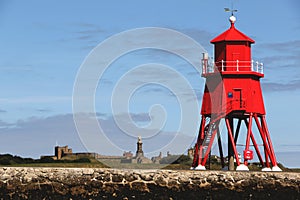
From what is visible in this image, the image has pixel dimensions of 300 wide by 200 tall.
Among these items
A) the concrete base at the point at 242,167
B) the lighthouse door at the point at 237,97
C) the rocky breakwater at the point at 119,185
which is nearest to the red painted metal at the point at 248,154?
the concrete base at the point at 242,167

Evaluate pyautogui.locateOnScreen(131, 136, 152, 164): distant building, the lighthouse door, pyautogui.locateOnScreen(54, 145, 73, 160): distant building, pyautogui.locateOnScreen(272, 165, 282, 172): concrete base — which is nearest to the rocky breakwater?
pyautogui.locateOnScreen(272, 165, 282, 172): concrete base

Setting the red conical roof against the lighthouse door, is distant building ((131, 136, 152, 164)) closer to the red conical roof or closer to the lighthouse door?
the lighthouse door

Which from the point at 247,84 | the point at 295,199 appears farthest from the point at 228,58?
the point at 295,199

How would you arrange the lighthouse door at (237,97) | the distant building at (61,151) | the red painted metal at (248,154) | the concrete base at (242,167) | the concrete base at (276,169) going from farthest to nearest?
1. the distant building at (61,151)
2. the lighthouse door at (237,97)
3. the concrete base at (276,169)
4. the red painted metal at (248,154)
5. the concrete base at (242,167)

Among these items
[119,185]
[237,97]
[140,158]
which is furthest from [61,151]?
[119,185]

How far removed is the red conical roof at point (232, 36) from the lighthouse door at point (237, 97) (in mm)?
3171

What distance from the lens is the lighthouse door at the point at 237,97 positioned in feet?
179

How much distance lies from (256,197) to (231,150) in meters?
11.7

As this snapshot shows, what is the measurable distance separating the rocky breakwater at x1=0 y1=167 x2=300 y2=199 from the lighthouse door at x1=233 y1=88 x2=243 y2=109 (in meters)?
11.0

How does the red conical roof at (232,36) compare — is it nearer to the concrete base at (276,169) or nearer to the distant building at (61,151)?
the concrete base at (276,169)

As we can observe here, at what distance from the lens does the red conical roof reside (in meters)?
55.1

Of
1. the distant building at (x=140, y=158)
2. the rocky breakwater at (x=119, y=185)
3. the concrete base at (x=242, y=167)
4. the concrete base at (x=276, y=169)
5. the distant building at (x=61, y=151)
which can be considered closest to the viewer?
the rocky breakwater at (x=119, y=185)

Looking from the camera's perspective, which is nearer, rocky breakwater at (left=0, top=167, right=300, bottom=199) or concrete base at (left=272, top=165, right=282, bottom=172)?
rocky breakwater at (left=0, top=167, right=300, bottom=199)

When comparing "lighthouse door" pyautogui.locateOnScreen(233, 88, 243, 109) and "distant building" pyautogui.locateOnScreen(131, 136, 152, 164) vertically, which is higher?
"lighthouse door" pyautogui.locateOnScreen(233, 88, 243, 109)
